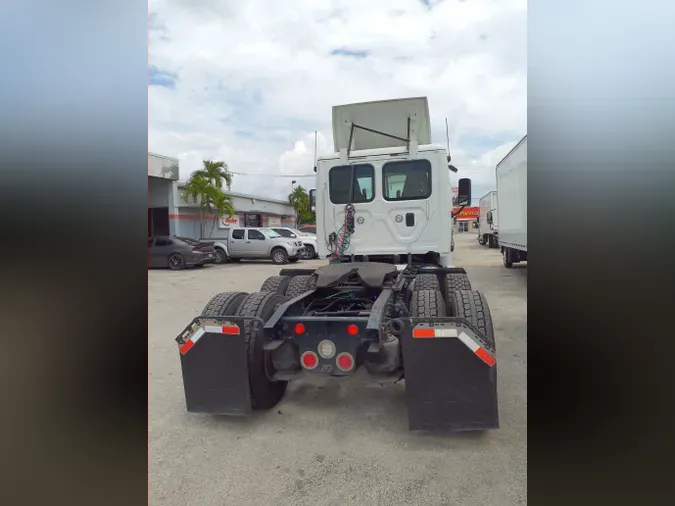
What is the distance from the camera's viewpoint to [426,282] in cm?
459

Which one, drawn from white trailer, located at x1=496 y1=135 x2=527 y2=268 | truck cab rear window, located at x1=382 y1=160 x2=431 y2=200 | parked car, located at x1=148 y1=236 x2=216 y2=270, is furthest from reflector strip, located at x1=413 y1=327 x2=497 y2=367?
parked car, located at x1=148 y1=236 x2=216 y2=270

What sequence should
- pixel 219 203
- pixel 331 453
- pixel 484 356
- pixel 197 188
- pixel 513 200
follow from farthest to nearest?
pixel 219 203 → pixel 197 188 → pixel 513 200 → pixel 331 453 → pixel 484 356

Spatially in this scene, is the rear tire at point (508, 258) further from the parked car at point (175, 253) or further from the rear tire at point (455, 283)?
the parked car at point (175, 253)

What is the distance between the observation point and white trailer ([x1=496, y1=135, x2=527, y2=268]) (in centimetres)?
968

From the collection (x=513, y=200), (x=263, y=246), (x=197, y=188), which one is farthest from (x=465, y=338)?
(x=197, y=188)

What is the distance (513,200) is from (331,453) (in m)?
10.0

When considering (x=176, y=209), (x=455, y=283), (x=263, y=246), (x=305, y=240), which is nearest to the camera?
(x=455, y=283)

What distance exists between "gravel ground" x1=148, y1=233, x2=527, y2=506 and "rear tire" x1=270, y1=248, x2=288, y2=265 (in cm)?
1333

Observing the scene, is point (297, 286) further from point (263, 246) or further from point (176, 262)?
point (263, 246)

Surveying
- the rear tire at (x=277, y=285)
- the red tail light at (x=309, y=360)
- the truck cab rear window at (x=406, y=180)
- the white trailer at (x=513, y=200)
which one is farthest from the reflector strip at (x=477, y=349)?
the white trailer at (x=513, y=200)

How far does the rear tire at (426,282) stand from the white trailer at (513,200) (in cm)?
463

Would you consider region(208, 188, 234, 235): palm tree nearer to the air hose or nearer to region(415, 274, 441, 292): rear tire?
the air hose

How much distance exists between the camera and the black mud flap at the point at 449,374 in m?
2.84
